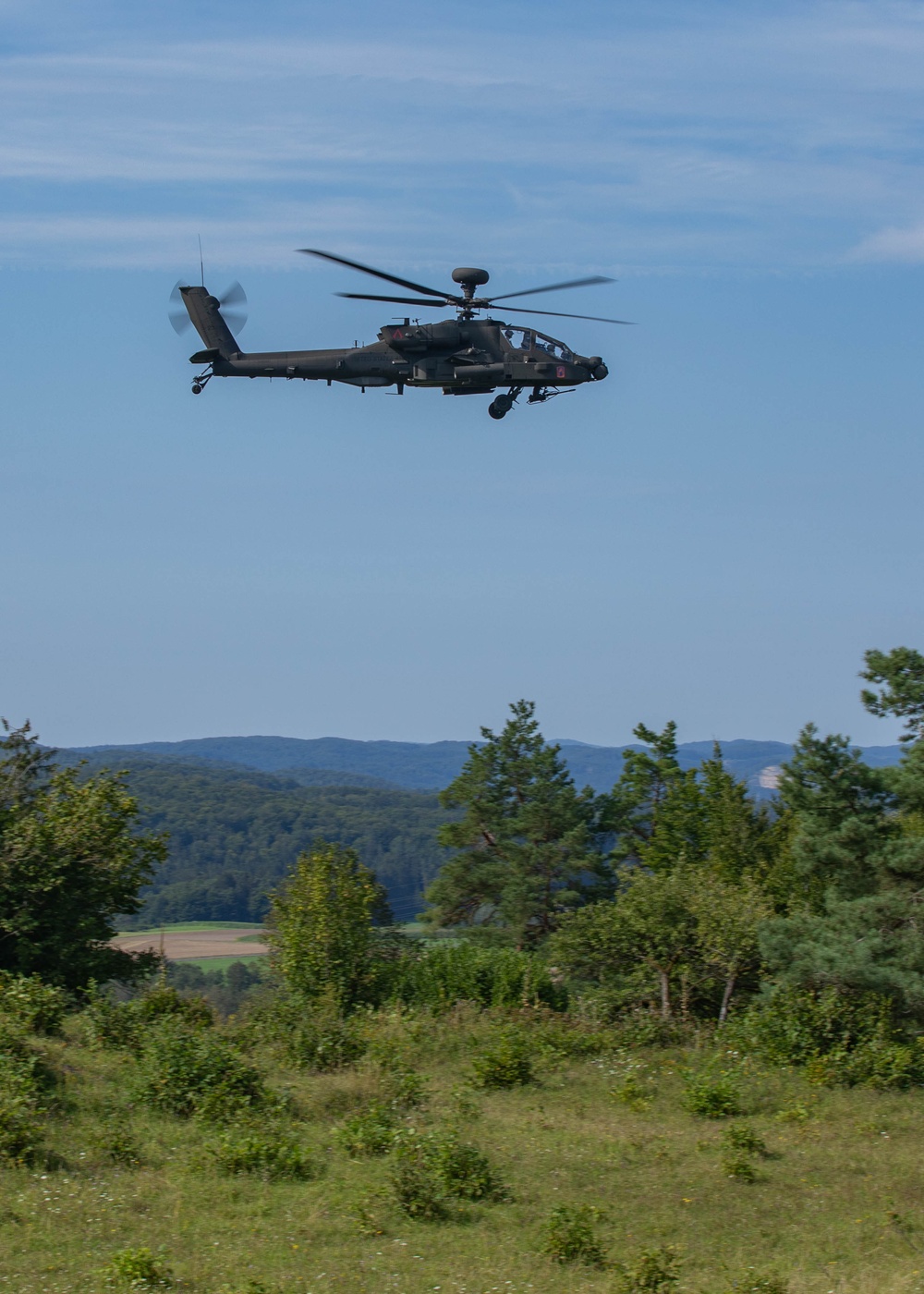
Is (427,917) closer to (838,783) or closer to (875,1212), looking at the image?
(838,783)

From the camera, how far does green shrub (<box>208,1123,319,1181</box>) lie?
18023 mm

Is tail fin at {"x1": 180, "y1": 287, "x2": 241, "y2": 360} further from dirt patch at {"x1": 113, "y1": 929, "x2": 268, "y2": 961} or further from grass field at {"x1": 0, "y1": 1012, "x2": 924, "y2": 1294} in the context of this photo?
dirt patch at {"x1": 113, "y1": 929, "x2": 268, "y2": 961}

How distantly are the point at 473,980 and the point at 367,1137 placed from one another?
499 inches

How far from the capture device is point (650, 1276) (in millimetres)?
13617

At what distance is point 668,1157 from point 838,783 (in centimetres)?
1154

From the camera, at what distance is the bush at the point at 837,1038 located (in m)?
24.8

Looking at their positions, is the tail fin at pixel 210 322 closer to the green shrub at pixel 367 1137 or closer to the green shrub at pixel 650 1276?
the green shrub at pixel 367 1137

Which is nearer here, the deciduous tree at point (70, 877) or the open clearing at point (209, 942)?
the deciduous tree at point (70, 877)

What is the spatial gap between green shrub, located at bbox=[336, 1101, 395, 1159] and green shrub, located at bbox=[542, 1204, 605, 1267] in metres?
4.13

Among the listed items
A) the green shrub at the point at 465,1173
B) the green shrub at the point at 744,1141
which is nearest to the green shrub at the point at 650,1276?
the green shrub at the point at 465,1173

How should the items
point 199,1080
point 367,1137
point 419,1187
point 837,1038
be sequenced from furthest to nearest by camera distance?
point 837,1038 < point 199,1080 < point 367,1137 < point 419,1187

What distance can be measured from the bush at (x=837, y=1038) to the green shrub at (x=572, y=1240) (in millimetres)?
10290

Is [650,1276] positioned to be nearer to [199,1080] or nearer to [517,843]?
[199,1080]

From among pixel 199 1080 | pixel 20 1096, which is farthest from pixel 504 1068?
pixel 20 1096
